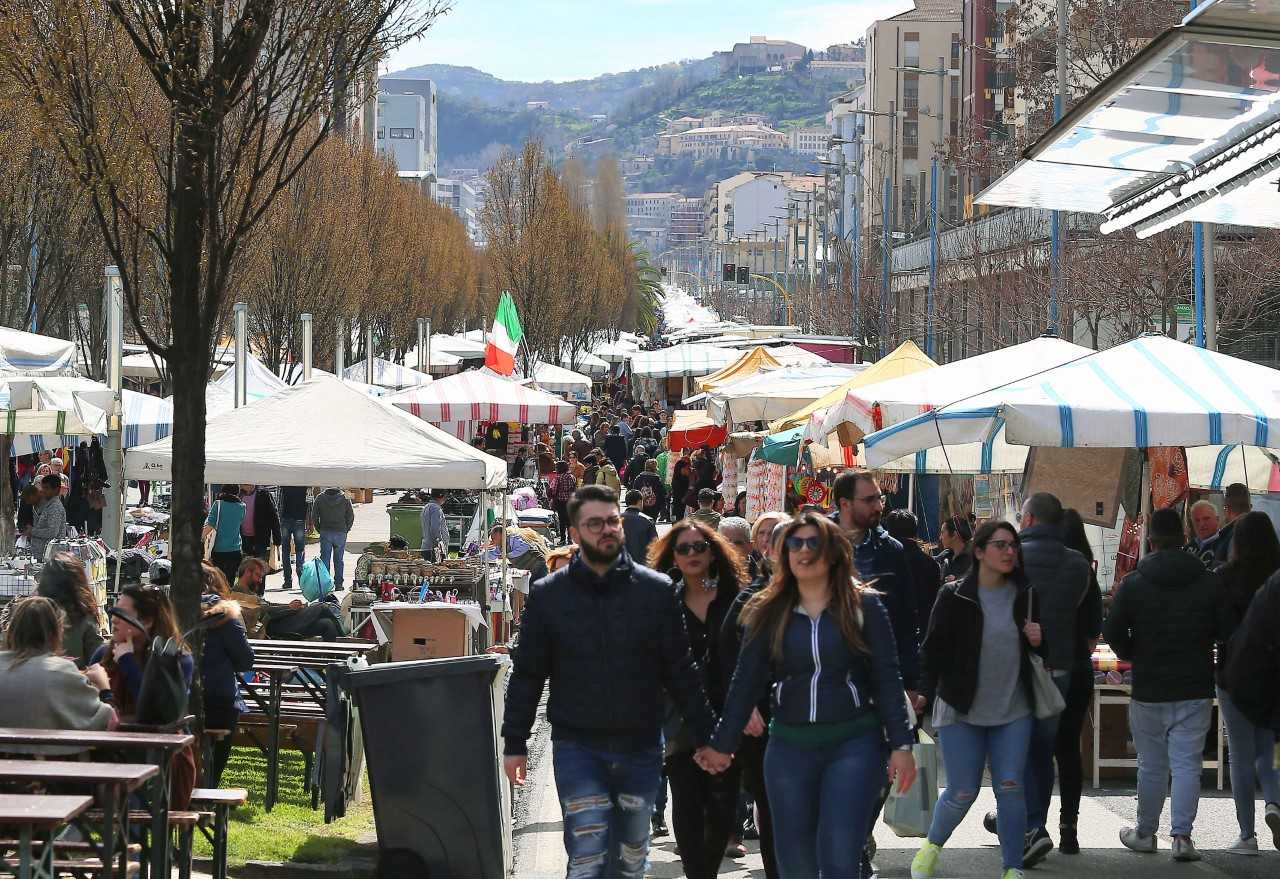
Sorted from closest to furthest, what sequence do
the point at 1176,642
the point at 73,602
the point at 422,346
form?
1. the point at 1176,642
2. the point at 73,602
3. the point at 422,346

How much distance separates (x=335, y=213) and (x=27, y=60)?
29924mm

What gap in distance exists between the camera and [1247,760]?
341 inches

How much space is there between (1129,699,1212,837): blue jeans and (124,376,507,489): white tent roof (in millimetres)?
5668

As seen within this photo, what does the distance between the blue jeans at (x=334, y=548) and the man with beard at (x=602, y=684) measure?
1544 centimetres

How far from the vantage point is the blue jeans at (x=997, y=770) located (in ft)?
24.2

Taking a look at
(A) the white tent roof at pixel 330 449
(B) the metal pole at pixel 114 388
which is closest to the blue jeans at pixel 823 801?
(A) the white tent roof at pixel 330 449

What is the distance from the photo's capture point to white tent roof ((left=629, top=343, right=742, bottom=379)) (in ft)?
127

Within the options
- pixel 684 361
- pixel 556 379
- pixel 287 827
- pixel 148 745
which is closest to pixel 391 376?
pixel 556 379

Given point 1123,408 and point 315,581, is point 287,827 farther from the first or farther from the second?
point 315,581

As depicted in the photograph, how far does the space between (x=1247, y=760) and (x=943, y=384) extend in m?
4.61

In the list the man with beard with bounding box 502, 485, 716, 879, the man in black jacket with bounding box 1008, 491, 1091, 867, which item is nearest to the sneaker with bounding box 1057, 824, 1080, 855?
the man in black jacket with bounding box 1008, 491, 1091, 867

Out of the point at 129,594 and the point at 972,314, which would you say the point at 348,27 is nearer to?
the point at 129,594

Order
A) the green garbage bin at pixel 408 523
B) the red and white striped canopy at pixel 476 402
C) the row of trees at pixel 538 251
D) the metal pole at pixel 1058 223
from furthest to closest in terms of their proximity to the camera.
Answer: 1. the row of trees at pixel 538 251
2. the metal pole at pixel 1058 223
3. the green garbage bin at pixel 408 523
4. the red and white striped canopy at pixel 476 402

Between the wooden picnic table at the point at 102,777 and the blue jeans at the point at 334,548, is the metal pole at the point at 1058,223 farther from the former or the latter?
the wooden picnic table at the point at 102,777
